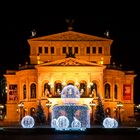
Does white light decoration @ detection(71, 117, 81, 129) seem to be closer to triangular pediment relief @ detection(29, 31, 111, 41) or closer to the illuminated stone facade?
the illuminated stone facade

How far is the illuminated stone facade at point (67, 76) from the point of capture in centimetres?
9844

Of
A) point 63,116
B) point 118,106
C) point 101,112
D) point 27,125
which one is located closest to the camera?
point 63,116

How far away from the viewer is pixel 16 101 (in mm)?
103438

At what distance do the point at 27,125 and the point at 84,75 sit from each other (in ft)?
124

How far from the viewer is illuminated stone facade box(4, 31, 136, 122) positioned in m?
98.4

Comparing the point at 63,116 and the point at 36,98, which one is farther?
the point at 36,98

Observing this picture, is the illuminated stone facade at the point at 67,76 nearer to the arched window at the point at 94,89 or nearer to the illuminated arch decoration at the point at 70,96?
the arched window at the point at 94,89

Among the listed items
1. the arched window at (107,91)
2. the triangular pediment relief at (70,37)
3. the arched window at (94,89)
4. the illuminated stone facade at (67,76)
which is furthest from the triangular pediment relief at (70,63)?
the triangular pediment relief at (70,37)

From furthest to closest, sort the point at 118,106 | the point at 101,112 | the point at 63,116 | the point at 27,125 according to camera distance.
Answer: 1. the point at 118,106
2. the point at 101,112
3. the point at 27,125
4. the point at 63,116

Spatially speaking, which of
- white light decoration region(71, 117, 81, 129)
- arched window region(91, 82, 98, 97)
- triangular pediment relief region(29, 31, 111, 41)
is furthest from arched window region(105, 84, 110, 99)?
white light decoration region(71, 117, 81, 129)

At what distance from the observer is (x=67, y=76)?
98.8 meters

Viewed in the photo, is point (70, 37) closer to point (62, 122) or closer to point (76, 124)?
point (76, 124)

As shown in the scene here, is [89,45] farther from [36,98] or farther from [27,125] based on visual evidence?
[27,125]

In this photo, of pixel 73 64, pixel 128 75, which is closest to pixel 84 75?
pixel 73 64
